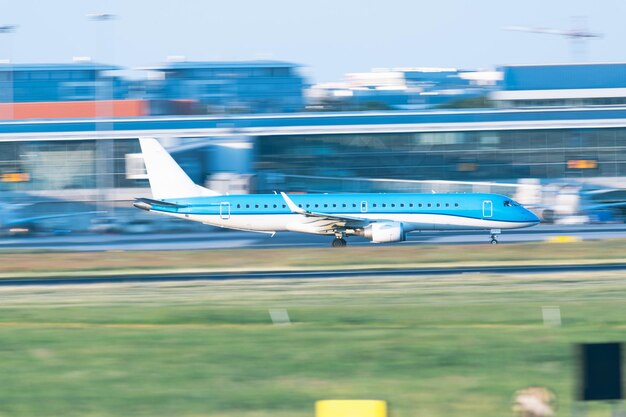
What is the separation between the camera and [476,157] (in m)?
69.8

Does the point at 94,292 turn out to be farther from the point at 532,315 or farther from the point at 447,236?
the point at 447,236

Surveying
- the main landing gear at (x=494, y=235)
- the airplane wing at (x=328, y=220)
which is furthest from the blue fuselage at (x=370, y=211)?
the main landing gear at (x=494, y=235)

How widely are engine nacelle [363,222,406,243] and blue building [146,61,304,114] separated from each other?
97.8m

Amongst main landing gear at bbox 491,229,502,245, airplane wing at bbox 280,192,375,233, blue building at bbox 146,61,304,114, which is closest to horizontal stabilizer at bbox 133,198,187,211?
airplane wing at bbox 280,192,375,233

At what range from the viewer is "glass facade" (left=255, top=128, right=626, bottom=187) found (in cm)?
6962

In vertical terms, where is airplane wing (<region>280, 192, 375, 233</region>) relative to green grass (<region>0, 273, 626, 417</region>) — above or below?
above

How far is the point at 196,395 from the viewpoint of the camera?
45.4 feet

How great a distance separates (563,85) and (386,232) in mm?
48362

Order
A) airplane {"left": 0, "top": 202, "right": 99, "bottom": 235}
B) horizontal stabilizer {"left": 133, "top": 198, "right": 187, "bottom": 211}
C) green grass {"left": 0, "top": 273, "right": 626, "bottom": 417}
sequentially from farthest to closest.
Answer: airplane {"left": 0, "top": 202, "right": 99, "bottom": 235} → horizontal stabilizer {"left": 133, "top": 198, "right": 187, "bottom": 211} → green grass {"left": 0, "top": 273, "right": 626, "bottom": 417}

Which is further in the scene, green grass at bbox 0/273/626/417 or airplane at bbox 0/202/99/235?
airplane at bbox 0/202/99/235

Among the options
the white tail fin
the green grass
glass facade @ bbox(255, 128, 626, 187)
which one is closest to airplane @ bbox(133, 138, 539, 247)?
the white tail fin

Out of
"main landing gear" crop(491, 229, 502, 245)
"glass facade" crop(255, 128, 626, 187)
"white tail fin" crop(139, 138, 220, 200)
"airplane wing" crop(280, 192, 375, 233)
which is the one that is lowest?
"main landing gear" crop(491, 229, 502, 245)

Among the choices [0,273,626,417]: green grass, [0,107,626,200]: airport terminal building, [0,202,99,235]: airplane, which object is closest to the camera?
[0,273,626,417]: green grass

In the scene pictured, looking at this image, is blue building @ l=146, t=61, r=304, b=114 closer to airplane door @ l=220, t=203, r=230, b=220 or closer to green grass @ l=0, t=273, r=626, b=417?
airplane door @ l=220, t=203, r=230, b=220
